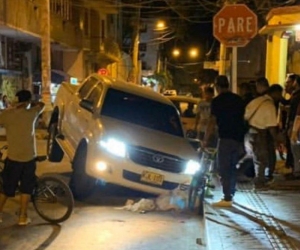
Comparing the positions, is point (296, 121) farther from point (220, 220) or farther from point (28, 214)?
point (28, 214)

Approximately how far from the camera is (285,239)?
721cm

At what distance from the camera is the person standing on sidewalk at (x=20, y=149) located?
27.6 feet

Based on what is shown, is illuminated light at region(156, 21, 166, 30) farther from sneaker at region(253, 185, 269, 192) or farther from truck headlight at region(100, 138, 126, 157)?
truck headlight at region(100, 138, 126, 157)

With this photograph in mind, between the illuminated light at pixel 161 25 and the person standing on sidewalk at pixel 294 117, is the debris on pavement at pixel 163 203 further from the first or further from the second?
the illuminated light at pixel 161 25

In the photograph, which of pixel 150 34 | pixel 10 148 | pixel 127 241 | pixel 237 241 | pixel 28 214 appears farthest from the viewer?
pixel 150 34

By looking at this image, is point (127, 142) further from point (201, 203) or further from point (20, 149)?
point (20, 149)

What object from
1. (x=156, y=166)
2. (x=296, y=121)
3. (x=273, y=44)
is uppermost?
(x=273, y=44)

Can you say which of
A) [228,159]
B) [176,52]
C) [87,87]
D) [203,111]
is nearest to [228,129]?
[228,159]

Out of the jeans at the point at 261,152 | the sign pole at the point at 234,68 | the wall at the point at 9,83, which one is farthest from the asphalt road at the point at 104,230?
the wall at the point at 9,83

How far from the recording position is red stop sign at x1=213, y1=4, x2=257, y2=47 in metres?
9.56

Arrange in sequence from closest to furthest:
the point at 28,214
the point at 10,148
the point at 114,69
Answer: the point at 10,148 < the point at 28,214 < the point at 114,69

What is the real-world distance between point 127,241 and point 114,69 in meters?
42.3

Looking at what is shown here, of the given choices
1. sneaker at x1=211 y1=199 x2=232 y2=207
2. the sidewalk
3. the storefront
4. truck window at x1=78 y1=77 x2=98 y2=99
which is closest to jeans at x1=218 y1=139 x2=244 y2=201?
sneaker at x1=211 y1=199 x2=232 y2=207

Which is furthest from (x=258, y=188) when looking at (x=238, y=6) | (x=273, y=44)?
(x=273, y=44)
